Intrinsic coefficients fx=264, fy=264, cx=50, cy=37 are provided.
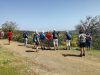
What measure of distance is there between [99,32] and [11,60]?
98.7 ft

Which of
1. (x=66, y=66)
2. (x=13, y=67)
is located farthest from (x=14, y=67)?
(x=66, y=66)

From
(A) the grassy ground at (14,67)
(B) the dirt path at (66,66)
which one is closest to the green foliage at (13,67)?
(A) the grassy ground at (14,67)

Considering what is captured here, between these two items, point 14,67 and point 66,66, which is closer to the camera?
point 14,67

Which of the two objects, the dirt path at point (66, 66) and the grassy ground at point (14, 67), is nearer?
the grassy ground at point (14, 67)

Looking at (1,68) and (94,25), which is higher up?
(94,25)

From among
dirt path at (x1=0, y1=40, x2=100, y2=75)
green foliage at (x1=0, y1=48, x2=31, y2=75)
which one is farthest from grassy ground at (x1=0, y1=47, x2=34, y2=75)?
dirt path at (x1=0, y1=40, x2=100, y2=75)

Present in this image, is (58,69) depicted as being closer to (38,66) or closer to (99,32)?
(38,66)

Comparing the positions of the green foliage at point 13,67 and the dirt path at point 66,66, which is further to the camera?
the dirt path at point 66,66

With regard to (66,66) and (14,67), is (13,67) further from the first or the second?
(66,66)

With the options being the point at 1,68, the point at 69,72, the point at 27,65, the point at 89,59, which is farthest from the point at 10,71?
the point at 89,59

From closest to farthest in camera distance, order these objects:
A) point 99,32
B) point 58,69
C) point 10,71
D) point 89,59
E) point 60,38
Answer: point 10,71 < point 58,69 < point 89,59 < point 60,38 < point 99,32

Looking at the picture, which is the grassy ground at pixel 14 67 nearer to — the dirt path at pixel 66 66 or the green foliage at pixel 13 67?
the green foliage at pixel 13 67

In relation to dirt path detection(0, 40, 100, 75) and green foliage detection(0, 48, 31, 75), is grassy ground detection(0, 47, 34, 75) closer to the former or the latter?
green foliage detection(0, 48, 31, 75)

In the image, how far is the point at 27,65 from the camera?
1518cm
